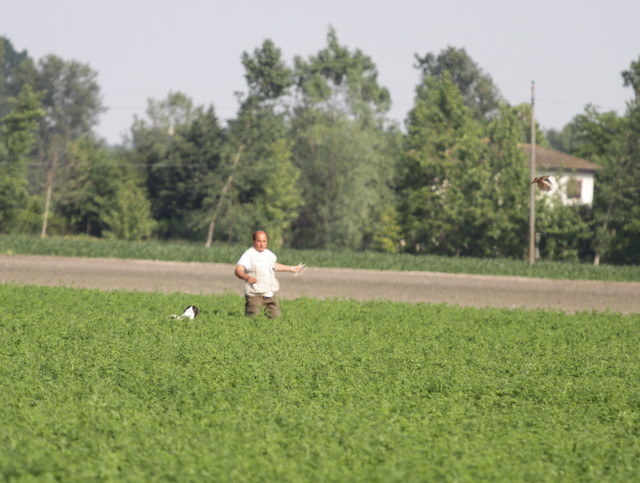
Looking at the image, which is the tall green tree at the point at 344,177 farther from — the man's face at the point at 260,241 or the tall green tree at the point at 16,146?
the man's face at the point at 260,241

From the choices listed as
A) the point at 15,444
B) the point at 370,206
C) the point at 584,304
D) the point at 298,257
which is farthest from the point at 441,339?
the point at 370,206

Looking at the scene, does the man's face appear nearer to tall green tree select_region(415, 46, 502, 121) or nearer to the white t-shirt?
the white t-shirt

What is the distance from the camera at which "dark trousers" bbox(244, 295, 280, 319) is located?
1731 centimetres

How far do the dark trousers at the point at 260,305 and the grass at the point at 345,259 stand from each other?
2432 centimetres

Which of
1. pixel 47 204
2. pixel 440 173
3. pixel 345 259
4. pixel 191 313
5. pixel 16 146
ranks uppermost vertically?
pixel 16 146

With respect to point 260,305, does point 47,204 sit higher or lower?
higher

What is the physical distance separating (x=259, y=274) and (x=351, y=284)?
15276mm

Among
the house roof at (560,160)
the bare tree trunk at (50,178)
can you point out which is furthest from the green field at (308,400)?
the house roof at (560,160)

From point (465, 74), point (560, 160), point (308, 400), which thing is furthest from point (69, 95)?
point (308, 400)

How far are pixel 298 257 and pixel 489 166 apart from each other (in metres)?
16.0

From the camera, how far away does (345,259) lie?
1747 inches

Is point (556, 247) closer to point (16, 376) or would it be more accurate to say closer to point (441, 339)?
point (441, 339)

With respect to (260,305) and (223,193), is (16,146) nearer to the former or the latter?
(223,193)

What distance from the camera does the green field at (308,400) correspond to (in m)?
7.78
